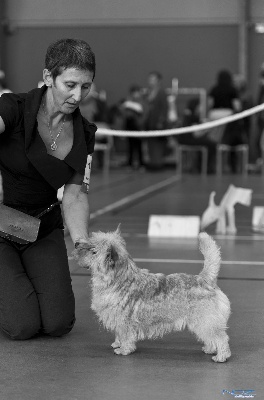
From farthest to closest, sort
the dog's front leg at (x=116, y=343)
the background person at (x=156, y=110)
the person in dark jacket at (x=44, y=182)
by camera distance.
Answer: the background person at (x=156, y=110) → the person in dark jacket at (x=44, y=182) → the dog's front leg at (x=116, y=343)

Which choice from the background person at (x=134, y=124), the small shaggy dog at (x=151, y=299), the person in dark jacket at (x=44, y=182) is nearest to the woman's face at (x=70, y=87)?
the person in dark jacket at (x=44, y=182)

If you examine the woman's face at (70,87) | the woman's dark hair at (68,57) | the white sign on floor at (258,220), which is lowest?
the white sign on floor at (258,220)

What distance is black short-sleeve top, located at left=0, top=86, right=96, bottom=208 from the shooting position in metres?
3.27

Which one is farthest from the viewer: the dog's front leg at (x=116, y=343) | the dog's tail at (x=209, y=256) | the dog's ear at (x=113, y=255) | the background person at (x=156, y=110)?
the background person at (x=156, y=110)

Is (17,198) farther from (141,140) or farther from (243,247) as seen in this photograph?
(141,140)

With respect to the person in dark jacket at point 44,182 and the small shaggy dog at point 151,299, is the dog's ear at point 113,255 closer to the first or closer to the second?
the small shaggy dog at point 151,299

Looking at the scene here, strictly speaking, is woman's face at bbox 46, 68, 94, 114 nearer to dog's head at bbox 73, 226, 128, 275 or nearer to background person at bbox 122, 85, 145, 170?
dog's head at bbox 73, 226, 128, 275

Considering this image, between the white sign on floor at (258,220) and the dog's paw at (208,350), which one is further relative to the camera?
the white sign on floor at (258,220)

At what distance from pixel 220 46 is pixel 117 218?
1087cm

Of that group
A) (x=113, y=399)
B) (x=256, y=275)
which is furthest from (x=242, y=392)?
(x=256, y=275)

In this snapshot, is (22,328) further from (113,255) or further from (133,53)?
(133,53)

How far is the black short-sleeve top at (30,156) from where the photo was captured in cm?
327

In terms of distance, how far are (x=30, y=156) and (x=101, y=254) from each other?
596 millimetres

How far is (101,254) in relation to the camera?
9.46ft
